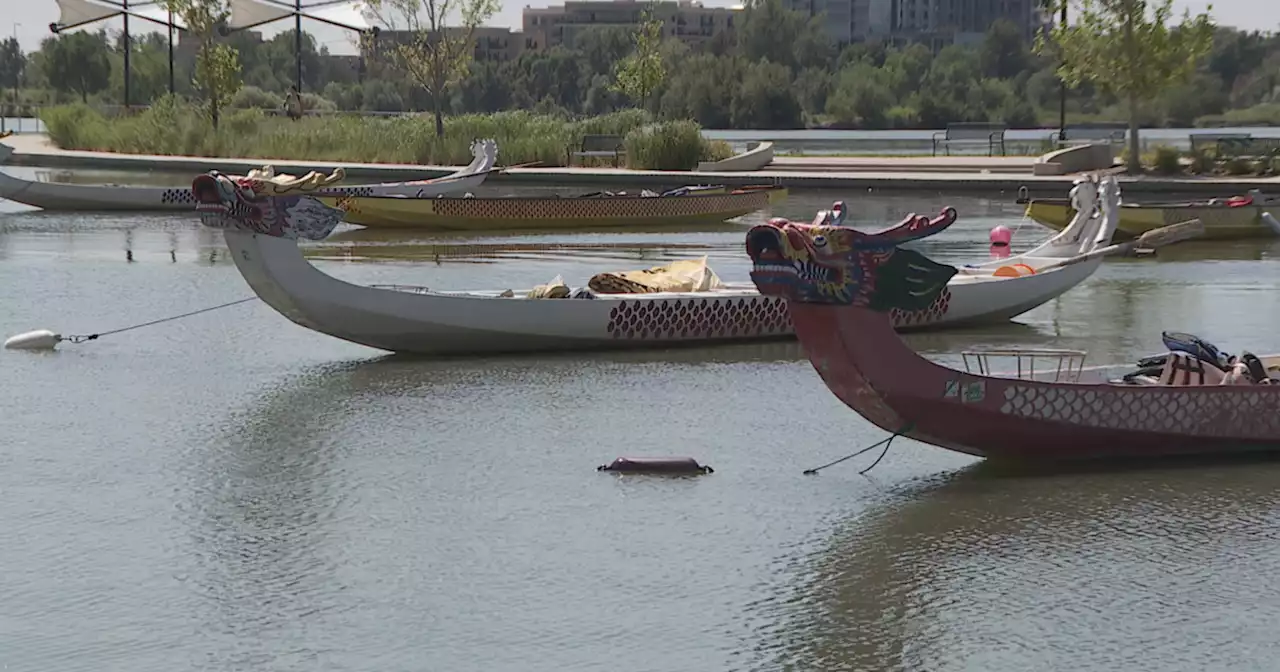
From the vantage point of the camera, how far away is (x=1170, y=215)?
31.2 m

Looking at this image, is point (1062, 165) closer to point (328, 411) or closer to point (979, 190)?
point (979, 190)

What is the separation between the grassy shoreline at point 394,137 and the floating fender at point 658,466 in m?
Result: 33.1

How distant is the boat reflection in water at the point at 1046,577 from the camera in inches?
414

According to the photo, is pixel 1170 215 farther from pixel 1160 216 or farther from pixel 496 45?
pixel 496 45

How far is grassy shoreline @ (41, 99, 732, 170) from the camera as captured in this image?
47.6 meters

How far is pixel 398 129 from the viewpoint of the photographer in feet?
173

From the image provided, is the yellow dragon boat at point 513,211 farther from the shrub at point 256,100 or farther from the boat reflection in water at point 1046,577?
the shrub at point 256,100

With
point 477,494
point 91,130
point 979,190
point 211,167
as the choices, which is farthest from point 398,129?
point 477,494

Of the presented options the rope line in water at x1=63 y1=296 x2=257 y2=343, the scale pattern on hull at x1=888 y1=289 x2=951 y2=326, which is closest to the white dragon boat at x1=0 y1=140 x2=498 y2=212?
the rope line in water at x1=63 y1=296 x2=257 y2=343

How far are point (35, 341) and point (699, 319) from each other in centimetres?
703

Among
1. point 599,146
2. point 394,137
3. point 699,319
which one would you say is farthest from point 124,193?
point 699,319

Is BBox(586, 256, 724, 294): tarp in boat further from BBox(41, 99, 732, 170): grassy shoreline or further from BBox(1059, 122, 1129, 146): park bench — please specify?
BBox(1059, 122, 1129, 146): park bench

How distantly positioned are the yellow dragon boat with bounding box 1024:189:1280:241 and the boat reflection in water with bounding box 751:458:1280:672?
17.3 m

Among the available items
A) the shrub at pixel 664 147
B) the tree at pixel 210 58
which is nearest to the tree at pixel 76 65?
the tree at pixel 210 58
